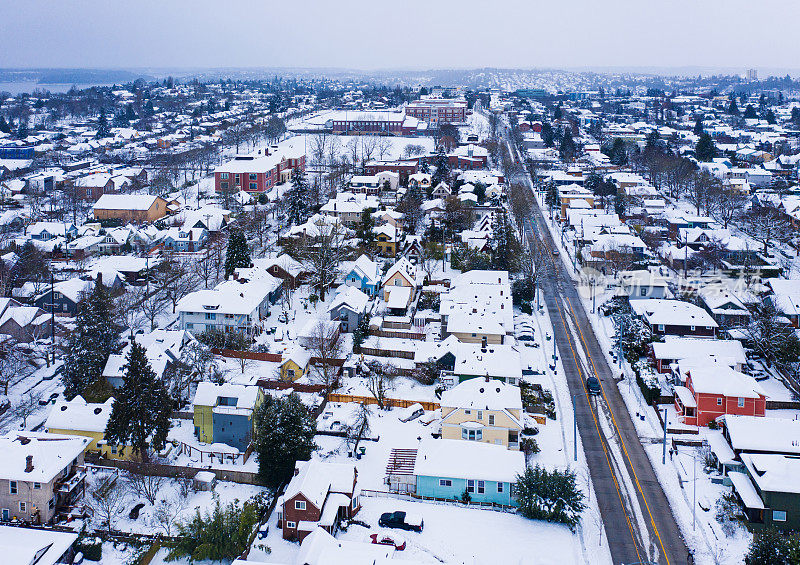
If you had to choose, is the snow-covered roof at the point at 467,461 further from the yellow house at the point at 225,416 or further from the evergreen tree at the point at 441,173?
the evergreen tree at the point at 441,173

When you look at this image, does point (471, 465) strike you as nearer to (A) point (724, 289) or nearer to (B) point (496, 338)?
(B) point (496, 338)

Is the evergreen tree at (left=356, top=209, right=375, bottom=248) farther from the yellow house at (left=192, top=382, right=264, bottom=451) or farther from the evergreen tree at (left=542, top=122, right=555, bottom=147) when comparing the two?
the evergreen tree at (left=542, top=122, right=555, bottom=147)

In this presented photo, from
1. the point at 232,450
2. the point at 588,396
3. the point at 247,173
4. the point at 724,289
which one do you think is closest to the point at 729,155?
the point at 724,289

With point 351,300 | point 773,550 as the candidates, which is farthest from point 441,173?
point 773,550

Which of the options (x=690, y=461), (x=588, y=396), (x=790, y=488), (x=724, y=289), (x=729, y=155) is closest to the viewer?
(x=790, y=488)

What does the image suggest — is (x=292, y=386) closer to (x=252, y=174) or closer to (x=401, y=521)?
(x=401, y=521)

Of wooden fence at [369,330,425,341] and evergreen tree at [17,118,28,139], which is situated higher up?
evergreen tree at [17,118,28,139]

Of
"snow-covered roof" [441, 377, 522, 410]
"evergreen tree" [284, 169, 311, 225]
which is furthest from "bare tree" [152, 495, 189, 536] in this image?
"evergreen tree" [284, 169, 311, 225]
